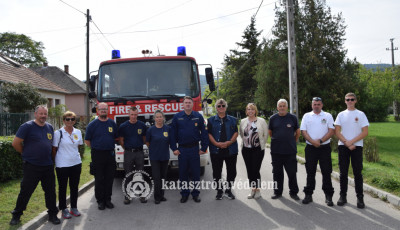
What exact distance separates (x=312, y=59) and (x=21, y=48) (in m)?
43.3

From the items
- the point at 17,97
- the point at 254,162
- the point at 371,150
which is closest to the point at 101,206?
the point at 254,162

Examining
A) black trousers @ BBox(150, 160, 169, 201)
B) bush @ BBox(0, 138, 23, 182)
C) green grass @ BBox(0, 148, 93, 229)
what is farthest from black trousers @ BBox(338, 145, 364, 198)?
bush @ BBox(0, 138, 23, 182)

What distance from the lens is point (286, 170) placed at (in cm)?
625

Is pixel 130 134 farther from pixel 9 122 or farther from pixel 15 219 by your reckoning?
pixel 9 122

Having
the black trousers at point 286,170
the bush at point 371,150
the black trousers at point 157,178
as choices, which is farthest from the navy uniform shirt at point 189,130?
the bush at point 371,150

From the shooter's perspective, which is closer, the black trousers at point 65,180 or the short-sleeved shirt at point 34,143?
the short-sleeved shirt at point 34,143

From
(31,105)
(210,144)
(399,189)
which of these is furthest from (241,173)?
(31,105)

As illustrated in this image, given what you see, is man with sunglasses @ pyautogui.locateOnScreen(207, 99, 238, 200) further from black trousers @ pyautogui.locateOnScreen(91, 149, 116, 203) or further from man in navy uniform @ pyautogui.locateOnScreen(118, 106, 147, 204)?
black trousers @ pyautogui.locateOnScreen(91, 149, 116, 203)

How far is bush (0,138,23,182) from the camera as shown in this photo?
7.64m

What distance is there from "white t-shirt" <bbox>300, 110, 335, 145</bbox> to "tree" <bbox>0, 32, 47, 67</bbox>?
50.2 metres

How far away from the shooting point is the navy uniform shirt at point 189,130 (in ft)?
20.3

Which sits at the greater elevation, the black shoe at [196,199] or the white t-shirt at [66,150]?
the white t-shirt at [66,150]

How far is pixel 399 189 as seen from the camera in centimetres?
630

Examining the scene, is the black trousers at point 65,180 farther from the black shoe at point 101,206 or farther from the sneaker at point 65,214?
the black shoe at point 101,206
